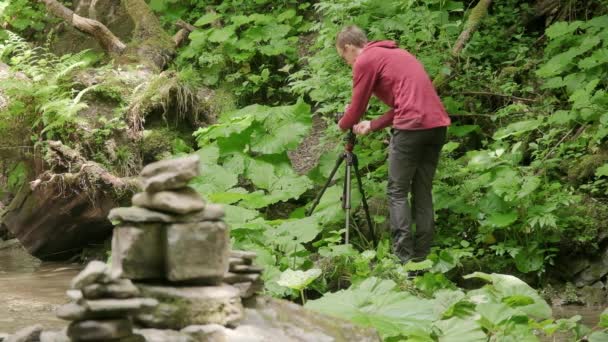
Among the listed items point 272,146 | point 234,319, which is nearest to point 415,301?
point 234,319

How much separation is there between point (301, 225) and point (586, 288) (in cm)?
242

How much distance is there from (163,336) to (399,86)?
3.76 metres

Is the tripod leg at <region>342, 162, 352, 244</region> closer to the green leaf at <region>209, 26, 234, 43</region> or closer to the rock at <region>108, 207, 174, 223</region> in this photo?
the rock at <region>108, 207, 174, 223</region>

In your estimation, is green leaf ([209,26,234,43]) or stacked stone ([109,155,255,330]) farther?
green leaf ([209,26,234,43])

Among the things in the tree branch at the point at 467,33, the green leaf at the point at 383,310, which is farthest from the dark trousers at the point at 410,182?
the tree branch at the point at 467,33

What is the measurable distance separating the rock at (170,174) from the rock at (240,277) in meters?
0.54

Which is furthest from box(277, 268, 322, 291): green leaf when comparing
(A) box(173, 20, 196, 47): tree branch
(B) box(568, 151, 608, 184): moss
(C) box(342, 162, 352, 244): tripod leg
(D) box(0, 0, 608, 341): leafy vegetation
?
(A) box(173, 20, 196, 47): tree branch

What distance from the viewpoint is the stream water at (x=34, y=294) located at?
5676 millimetres

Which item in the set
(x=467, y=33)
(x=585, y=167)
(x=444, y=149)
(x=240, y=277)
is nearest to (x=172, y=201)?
(x=240, y=277)

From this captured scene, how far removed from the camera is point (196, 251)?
3051mm

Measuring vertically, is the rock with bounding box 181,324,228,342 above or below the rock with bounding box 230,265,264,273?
below

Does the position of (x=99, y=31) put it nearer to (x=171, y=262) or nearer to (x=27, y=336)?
(x=27, y=336)

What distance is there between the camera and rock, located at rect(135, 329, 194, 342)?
9.43 ft

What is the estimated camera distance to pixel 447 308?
449cm
